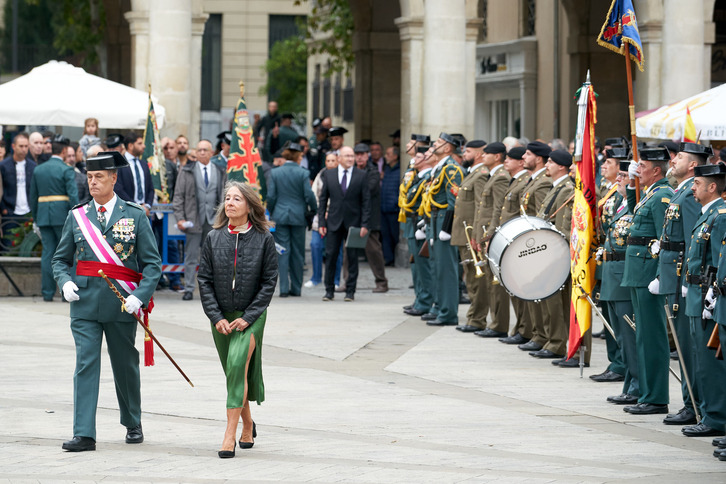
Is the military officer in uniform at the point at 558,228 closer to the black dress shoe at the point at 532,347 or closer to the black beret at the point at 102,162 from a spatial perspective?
the black dress shoe at the point at 532,347

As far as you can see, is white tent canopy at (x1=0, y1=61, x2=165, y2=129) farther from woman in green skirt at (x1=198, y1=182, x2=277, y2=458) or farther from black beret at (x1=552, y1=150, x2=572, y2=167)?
woman in green skirt at (x1=198, y1=182, x2=277, y2=458)

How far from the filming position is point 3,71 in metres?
57.0

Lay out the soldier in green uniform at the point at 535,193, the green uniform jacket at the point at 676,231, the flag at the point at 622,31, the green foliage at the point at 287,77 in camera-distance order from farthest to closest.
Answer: the green foliage at the point at 287,77 → the soldier in green uniform at the point at 535,193 → the flag at the point at 622,31 → the green uniform jacket at the point at 676,231

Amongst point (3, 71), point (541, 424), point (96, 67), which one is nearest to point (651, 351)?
point (541, 424)

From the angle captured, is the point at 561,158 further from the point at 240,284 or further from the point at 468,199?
the point at 240,284

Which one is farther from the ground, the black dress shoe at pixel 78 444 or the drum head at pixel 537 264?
the drum head at pixel 537 264

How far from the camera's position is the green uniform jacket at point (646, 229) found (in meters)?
10.2

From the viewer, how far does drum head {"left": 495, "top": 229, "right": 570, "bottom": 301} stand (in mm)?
12719

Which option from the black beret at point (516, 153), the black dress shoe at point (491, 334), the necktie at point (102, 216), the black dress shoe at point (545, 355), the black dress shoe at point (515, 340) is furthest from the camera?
the black dress shoe at point (491, 334)

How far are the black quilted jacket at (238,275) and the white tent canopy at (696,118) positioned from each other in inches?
A: 318

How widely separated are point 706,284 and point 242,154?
9.78 m

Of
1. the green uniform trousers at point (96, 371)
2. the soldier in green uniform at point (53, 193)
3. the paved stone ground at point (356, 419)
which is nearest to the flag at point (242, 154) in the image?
the soldier in green uniform at point (53, 193)

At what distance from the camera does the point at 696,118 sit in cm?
1648

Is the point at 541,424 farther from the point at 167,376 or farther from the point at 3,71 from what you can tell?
the point at 3,71
